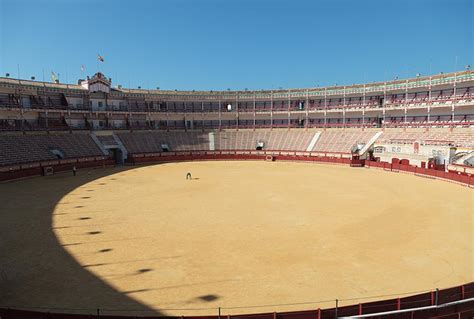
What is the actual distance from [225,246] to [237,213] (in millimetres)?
5973

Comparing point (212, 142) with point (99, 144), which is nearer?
point (99, 144)

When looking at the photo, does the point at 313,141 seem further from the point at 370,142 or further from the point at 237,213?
the point at 237,213

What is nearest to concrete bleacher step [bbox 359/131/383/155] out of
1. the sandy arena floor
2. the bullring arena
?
the bullring arena

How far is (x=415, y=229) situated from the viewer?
18500 mm

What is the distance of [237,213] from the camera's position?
22.2 metres

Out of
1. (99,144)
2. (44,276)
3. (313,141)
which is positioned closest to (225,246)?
(44,276)

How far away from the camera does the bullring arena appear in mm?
11555

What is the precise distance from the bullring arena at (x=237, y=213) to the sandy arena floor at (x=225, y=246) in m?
0.10

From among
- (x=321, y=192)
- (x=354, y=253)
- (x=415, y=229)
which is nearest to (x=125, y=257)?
(x=354, y=253)

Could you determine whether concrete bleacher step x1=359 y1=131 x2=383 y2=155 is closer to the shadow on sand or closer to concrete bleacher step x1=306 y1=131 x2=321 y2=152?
concrete bleacher step x1=306 y1=131 x2=321 y2=152

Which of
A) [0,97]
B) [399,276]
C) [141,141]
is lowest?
[399,276]

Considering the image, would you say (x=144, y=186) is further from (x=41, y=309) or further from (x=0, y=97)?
(x=0, y=97)

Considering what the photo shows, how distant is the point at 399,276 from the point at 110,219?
16.4 meters

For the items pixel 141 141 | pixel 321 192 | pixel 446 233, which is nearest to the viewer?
pixel 446 233
